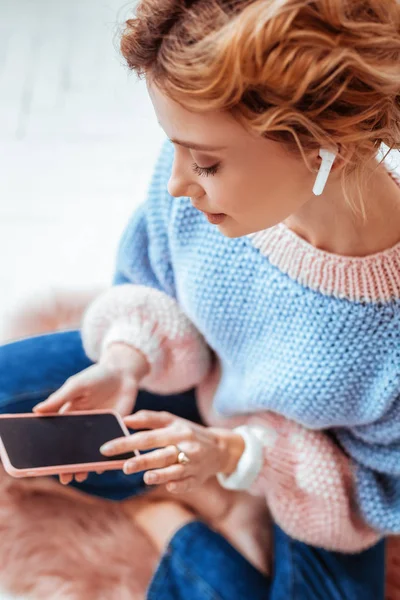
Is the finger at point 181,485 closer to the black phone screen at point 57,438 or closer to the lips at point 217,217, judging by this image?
the black phone screen at point 57,438

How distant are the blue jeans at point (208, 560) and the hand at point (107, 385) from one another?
0.25ft

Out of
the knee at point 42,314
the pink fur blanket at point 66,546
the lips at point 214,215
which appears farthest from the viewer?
the knee at point 42,314

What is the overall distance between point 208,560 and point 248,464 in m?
0.11

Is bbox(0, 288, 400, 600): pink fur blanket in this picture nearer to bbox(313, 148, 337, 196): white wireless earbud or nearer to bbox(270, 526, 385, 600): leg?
bbox(270, 526, 385, 600): leg

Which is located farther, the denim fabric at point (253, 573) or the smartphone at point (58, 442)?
the denim fabric at point (253, 573)

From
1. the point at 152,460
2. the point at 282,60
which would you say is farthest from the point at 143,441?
the point at 282,60

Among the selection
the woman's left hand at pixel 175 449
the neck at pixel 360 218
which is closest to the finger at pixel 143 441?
the woman's left hand at pixel 175 449

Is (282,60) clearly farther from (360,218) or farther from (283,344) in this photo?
(283,344)

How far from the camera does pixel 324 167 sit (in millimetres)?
497

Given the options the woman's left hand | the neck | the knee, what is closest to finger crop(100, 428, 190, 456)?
the woman's left hand

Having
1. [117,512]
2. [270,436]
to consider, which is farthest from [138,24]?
[117,512]

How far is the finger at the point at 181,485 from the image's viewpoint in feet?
2.14

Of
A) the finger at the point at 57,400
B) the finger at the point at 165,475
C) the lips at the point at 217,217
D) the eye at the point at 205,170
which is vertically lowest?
the finger at the point at 165,475

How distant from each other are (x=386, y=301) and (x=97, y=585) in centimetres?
43
